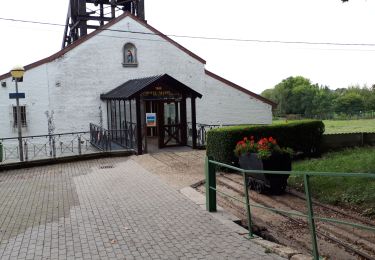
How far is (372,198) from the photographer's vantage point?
8.48m

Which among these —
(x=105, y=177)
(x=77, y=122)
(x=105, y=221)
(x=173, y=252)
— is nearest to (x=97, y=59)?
(x=77, y=122)

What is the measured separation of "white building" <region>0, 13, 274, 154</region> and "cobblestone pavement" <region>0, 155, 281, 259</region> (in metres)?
8.54

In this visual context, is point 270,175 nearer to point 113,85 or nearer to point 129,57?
point 113,85

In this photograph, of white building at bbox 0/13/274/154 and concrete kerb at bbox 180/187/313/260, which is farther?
white building at bbox 0/13/274/154

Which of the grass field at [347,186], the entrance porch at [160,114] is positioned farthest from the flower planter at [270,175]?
the entrance porch at [160,114]

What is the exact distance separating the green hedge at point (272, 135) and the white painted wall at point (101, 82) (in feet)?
33.0

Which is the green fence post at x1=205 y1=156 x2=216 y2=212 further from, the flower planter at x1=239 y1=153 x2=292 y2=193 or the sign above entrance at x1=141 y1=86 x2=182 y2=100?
the sign above entrance at x1=141 y1=86 x2=182 y2=100

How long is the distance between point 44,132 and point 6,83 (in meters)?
3.10

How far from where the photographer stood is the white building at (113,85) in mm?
21672

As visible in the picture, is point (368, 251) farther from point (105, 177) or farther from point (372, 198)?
point (105, 177)

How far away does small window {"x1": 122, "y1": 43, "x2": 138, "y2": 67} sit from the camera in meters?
23.7

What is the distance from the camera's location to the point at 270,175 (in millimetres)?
9711

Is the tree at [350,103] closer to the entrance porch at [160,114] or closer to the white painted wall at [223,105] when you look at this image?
the white painted wall at [223,105]

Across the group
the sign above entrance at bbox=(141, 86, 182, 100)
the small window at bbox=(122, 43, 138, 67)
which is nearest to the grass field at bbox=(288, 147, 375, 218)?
the sign above entrance at bbox=(141, 86, 182, 100)
